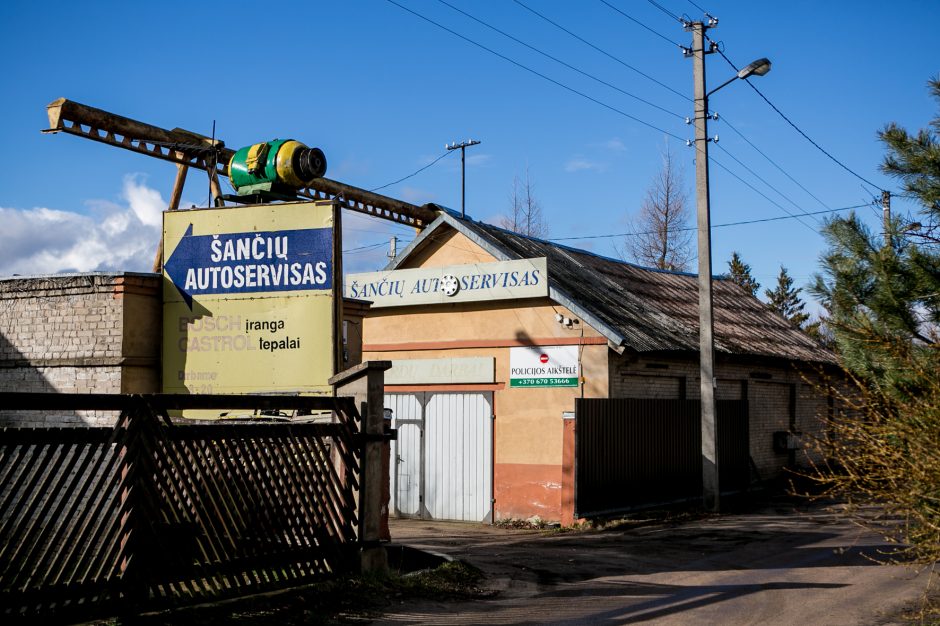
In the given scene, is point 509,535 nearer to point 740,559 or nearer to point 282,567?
point 740,559

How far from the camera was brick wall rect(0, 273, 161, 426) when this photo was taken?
483 inches

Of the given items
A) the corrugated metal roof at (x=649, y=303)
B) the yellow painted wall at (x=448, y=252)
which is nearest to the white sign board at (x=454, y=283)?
the corrugated metal roof at (x=649, y=303)

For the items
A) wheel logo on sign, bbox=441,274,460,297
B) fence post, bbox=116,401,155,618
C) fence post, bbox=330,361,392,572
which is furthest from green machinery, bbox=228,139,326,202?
wheel logo on sign, bbox=441,274,460,297

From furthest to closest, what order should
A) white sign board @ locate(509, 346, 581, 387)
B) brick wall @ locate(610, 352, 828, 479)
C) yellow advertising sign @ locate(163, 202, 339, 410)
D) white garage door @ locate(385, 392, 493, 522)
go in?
brick wall @ locate(610, 352, 828, 479)
white garage door @ locate(385, 392, 493, 522)
white sign board @ locate(509, 346, 581, 387)
yellow advertising sign @ locate(163, 202, 339, 410)

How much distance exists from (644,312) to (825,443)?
12903 millimetres

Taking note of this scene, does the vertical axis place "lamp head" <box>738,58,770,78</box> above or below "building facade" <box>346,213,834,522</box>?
above

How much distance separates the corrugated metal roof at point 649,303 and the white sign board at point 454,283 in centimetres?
53

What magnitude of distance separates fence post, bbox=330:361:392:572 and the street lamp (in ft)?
32.4

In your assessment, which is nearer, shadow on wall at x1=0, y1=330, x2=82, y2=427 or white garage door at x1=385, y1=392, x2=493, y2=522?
shadow on wall at x1=0, y1=330, x2=82, y2=427

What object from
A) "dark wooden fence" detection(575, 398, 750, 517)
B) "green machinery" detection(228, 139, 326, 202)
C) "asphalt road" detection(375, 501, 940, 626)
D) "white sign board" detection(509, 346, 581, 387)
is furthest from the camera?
"white sign board" detection(509, 346, 581, 387)

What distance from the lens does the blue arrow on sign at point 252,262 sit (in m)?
11.6

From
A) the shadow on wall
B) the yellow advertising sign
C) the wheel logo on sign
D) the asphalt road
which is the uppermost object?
the wheel logo on sign

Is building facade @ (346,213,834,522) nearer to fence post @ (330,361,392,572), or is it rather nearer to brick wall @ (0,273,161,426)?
fence post @ (330,361,392,572)

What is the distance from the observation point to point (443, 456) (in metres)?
19.2
